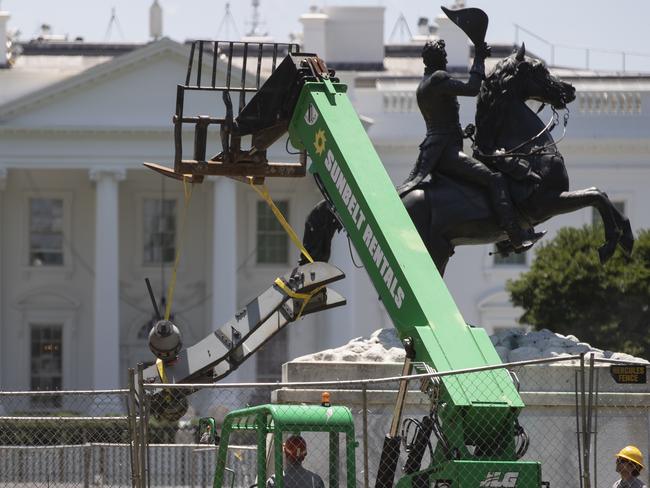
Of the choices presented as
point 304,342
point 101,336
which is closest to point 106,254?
point 101,336

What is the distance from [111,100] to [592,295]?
66.4ft

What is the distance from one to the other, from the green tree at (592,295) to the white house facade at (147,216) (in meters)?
14.3

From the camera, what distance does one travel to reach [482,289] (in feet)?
183

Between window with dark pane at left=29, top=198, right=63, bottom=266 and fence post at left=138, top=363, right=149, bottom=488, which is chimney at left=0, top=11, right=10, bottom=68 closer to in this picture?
window with dark pane at left=29, top=198, right=63, bottom=266

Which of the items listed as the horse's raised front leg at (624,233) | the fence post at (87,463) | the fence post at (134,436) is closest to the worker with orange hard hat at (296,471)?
the fence post at (134,436)

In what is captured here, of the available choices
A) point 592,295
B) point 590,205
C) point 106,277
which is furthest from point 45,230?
point 590,205

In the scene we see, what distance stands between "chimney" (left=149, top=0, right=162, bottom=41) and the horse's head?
46.4 metres

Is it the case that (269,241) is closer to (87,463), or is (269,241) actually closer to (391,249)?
(87,463)

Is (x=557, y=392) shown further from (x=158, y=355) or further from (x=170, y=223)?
(x=170, y=223)

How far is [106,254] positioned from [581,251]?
61.1ft

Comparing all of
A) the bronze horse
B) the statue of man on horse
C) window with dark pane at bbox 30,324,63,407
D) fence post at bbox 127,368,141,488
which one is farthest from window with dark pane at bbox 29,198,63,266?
fence post at bbox 127,368,141,488

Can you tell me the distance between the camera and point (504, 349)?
17.2 m

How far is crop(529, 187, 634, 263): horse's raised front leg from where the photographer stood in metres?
17.1

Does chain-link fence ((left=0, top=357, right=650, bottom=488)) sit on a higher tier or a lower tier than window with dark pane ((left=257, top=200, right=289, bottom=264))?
higher
